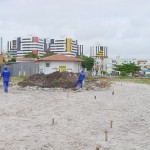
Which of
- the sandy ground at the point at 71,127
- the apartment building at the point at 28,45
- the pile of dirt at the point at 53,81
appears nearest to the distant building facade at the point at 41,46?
the apartment building at the point at 28,45

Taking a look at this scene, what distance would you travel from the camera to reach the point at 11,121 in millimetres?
9445

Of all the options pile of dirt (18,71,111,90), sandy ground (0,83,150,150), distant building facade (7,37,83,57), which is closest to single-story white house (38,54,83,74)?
pile of dirt (18,71,111,90)

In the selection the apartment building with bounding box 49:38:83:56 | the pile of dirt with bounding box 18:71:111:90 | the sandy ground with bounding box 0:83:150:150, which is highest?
the apartment building with bounding box 49:38:83:56

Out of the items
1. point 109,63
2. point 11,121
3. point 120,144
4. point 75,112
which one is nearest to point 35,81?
point 75,112

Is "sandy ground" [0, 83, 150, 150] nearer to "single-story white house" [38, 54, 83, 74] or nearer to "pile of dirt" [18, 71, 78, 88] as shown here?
"pile of dirt" [18, 71, 78, 88]

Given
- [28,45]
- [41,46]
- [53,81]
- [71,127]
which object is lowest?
[71,127]

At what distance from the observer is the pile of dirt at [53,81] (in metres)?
22.8

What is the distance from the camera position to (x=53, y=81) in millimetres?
23219

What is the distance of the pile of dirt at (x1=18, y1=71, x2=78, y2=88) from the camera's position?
2275 centimetres

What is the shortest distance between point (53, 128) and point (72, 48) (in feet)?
465

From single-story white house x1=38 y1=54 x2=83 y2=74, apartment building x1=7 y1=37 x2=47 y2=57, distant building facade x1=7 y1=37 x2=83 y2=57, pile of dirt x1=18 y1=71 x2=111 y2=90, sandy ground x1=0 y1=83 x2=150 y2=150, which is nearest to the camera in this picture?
sandy ground x1=0 y1=83 x2=150 y2=150

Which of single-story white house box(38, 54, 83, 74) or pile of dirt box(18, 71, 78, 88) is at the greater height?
single-story white house box(38, 54, 83, 74)

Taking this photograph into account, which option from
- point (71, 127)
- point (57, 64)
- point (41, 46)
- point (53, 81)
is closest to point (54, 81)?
point (53, 81)

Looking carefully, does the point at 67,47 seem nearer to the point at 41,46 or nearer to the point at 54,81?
the point at 41,46
